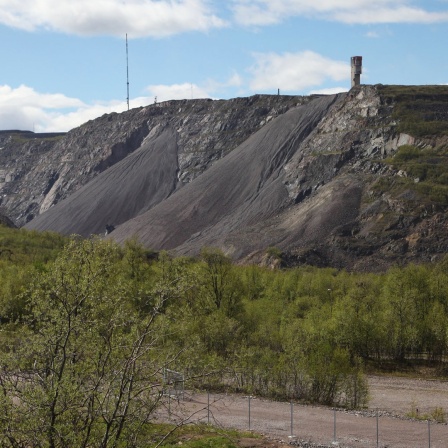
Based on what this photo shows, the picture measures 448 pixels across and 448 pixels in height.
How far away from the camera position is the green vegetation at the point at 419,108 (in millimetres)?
151375

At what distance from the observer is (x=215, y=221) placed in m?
155

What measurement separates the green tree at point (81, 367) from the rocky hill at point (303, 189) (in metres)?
106

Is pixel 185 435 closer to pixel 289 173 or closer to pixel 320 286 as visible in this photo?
pixel 320 286

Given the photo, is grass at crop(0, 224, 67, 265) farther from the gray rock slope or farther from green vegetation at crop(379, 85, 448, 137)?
green vegetation at crop(379, 85, 448, 137)

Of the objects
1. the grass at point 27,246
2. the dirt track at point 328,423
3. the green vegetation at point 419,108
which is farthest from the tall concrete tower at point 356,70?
the dirt track at point 328,423

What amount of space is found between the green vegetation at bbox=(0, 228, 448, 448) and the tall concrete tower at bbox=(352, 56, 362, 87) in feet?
283

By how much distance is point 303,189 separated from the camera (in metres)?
152

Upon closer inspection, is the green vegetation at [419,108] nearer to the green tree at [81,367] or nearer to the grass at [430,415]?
the grass at [430,415]

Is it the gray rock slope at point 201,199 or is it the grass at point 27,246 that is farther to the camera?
the gray rock slope at point 201,199

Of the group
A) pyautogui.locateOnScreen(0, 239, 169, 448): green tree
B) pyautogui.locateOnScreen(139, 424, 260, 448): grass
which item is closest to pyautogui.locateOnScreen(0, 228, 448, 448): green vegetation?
pyautogui.locateOnScreen(0, 239, 169, 448): green tree

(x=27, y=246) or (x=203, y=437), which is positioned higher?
(x=27, y=246)

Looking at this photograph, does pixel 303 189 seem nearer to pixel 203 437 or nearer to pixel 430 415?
pixel 430 415

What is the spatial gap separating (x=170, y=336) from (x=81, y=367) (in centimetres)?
1584

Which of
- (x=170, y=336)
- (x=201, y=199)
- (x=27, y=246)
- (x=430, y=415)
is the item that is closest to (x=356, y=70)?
(x=201, y=199)
